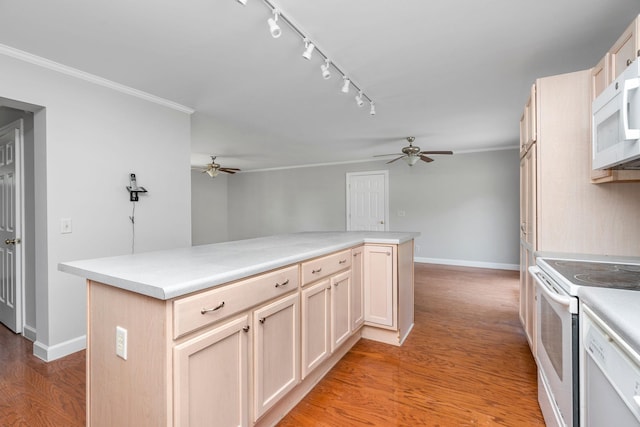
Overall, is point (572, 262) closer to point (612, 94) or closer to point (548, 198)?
point (548, 198)

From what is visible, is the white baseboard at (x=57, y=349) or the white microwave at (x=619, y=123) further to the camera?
the white baseboard at (x=57, y=349)

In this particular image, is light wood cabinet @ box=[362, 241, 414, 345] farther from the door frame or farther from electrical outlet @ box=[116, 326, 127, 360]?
the door frame

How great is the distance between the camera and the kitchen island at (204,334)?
1068 mm

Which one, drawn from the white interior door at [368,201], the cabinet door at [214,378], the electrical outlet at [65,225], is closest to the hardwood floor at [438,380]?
the cabinet door at [214,378]

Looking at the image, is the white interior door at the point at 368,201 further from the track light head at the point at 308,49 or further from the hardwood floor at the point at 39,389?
the hardwood floor at the point at 39,389

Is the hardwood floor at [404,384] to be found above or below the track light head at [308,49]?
below

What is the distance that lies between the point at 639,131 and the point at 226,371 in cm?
189

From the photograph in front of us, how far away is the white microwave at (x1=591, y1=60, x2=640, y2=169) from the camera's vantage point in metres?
1.16

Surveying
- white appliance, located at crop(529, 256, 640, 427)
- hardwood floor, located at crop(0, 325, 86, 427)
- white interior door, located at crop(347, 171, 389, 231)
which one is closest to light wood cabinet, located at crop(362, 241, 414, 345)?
white appliance, located at crop(529, 256, 640, 427)

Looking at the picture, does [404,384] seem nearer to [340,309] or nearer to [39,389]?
[340,309]

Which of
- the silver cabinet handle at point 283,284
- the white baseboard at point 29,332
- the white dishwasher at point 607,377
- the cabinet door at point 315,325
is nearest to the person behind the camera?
the white dishwasher at point 607,377

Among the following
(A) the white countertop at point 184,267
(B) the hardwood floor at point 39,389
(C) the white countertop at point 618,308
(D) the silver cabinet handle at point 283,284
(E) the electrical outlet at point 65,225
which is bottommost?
(B) the hardwood floor at point 39,389

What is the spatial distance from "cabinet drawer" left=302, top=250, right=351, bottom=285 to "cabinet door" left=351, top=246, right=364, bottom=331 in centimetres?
14

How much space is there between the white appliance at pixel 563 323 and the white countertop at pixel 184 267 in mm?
1205
